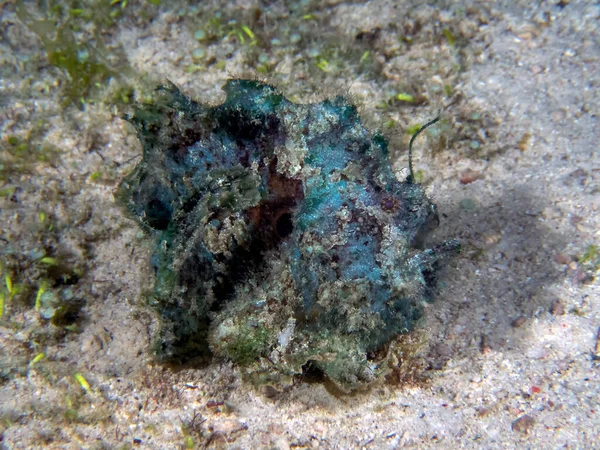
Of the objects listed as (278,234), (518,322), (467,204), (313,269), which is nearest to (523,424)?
(518,322)

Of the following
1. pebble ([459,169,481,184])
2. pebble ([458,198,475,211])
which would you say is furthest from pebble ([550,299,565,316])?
pebble ([459,169,481,184])

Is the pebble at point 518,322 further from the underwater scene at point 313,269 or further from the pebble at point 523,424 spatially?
the pebble at point 523,424

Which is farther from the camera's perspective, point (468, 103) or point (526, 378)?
point (468, 103)

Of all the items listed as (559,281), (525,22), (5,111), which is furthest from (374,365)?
(5,111)

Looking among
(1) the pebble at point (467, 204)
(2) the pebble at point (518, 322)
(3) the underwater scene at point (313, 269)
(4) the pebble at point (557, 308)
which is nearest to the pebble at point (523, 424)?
(3) the underwater scene at point (313, 269)

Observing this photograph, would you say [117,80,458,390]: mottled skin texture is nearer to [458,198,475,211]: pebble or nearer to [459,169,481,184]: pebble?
[458,198,475,211]: pebble

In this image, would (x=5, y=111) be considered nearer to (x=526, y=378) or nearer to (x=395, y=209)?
(x=395, y=209)

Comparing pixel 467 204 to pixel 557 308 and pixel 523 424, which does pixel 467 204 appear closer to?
pixel 557 308
